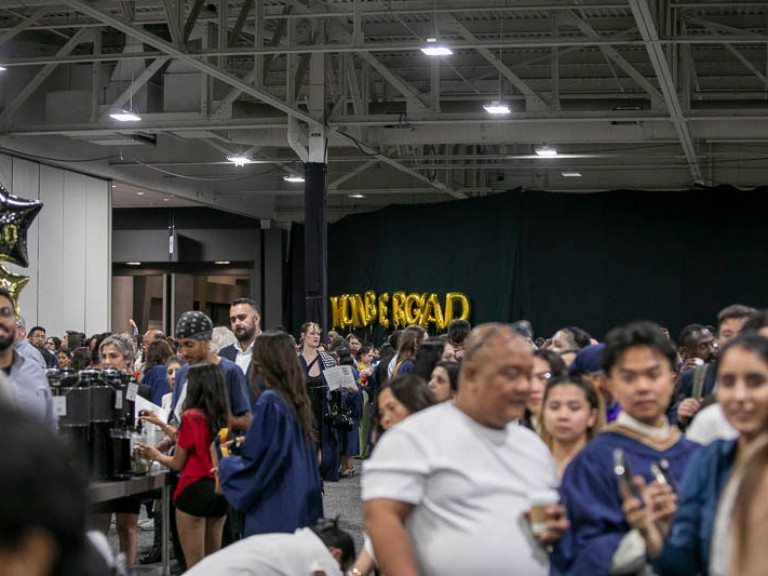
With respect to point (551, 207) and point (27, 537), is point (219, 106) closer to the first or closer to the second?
point (551, 207)

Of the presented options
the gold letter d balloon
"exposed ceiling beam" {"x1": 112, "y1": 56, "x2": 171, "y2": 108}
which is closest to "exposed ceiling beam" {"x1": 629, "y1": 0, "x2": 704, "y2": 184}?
the gold letter d balloon

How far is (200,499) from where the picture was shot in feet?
22.1

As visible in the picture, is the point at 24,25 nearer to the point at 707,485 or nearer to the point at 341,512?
the point at 341,512

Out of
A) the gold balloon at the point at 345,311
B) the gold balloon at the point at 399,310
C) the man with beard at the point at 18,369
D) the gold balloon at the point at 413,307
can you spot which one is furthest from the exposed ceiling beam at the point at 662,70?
the man with beard at the point at 18,369

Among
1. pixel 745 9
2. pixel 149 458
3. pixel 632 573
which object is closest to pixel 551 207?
pixel 745 9

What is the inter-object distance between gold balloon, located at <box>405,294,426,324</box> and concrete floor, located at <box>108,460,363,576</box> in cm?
1270

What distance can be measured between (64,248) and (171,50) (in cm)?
798

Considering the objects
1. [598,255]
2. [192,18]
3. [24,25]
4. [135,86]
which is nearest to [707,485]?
[192,18]

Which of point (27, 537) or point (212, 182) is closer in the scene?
point (27, 537)

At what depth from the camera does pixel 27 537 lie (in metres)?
1.21

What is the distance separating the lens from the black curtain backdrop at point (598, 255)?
80.0 feet

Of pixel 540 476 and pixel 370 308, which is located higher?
pixel 370 308

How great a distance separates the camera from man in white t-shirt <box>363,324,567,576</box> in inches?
119

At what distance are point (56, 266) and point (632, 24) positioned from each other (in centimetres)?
994
